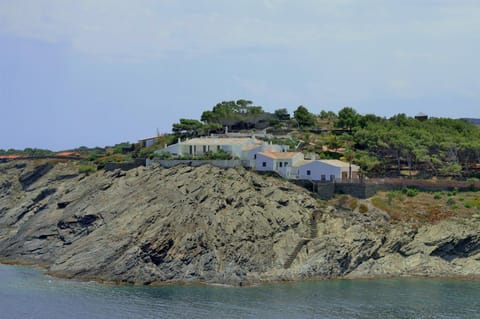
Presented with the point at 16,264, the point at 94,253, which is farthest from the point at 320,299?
the point at 16,264

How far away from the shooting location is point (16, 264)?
290ft

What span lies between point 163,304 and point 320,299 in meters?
13.2

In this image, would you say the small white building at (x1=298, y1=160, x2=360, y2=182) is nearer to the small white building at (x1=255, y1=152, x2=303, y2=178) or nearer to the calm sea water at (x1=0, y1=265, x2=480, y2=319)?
the small white building at (x1=255, y1=152, x2=303, y2=178)

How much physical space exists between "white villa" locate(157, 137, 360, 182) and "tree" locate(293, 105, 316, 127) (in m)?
17.7

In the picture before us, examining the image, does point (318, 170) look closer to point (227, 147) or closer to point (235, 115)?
point (227, 147)

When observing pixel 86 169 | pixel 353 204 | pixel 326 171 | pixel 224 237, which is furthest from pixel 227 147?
pixel 224 237

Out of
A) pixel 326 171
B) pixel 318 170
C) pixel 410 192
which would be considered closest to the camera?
pixel 410 192

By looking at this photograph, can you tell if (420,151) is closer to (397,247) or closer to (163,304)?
(397,247)

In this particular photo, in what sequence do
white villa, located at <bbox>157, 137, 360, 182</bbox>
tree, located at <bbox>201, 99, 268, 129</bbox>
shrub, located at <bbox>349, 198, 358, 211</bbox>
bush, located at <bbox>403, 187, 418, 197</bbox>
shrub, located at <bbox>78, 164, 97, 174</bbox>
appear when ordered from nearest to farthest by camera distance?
shrub, located at <bbox>349, 198, 358, 211</bbox>
bush, located at <bbox>403, 187, 418, 197</bbox>
white villa, located at <bbox>157, 137, 360, 182</bbox>
shrub, located at <bbox>78, 164, 97, 174</bbox>
tree, located at <bbox>201, 99, 268, 129</bbox>

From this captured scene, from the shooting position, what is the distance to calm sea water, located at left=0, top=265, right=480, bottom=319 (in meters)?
67.0

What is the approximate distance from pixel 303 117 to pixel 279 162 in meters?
27.8

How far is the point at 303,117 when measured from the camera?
12412 centimetres

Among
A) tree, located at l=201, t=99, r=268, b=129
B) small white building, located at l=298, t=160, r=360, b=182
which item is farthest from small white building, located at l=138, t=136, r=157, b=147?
small white building, located at l=298, t=160, r=360, b=182

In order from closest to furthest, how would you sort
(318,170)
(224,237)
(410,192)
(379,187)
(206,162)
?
(224,237) < (410,192) < (379,187) < (318,170) < (206,162)
